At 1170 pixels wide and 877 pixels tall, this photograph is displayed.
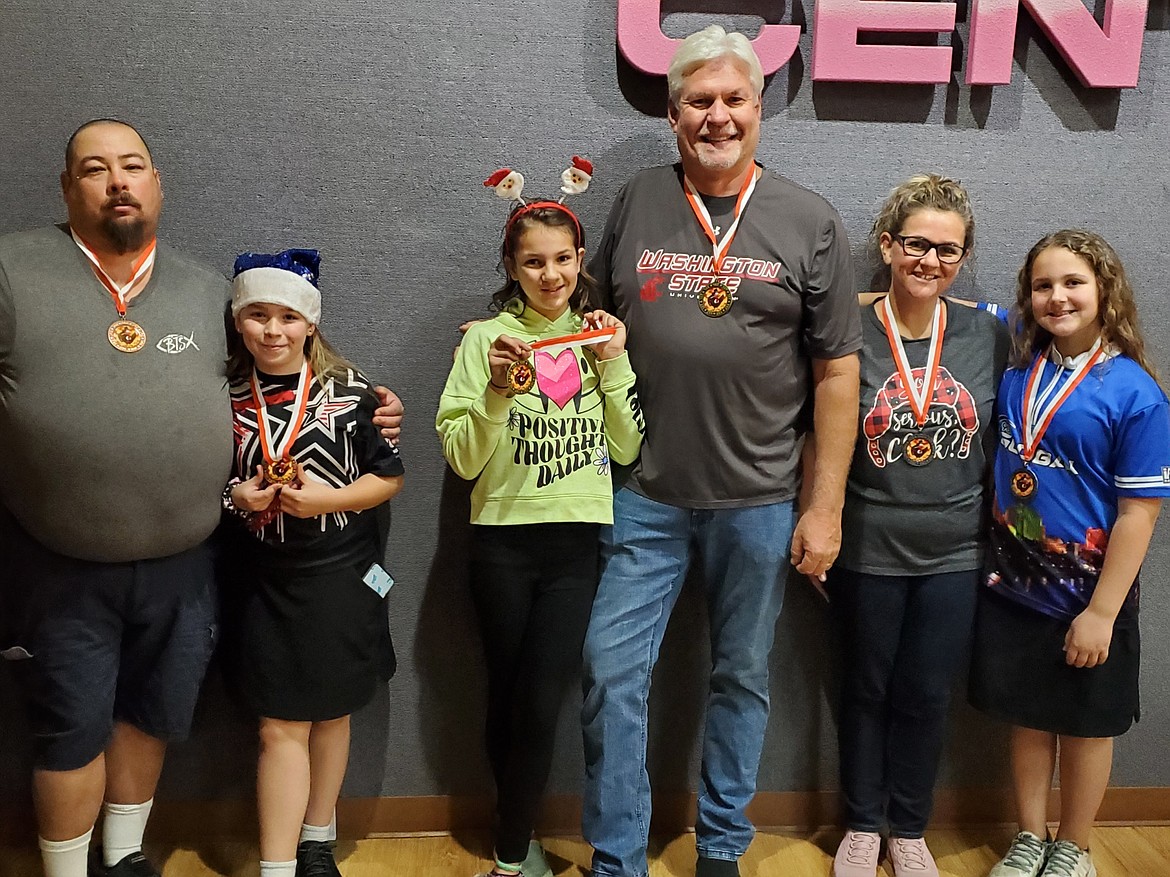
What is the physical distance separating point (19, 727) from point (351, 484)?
111 centimetres

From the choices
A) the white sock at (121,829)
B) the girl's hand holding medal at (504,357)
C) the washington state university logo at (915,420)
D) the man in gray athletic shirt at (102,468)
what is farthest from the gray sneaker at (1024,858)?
the white sock at (121,829)

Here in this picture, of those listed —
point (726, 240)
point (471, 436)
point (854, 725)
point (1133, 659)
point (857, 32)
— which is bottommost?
point (854, 725)

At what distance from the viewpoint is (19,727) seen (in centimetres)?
239

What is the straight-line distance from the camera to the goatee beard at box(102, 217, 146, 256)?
193 centimetres

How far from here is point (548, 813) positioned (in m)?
2.52

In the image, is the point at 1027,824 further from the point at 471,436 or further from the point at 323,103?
the point at 323,103

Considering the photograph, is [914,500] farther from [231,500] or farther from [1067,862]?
[231,500]

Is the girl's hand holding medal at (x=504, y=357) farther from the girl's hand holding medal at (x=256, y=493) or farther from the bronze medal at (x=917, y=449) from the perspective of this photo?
the bronze medal at (x=917, y=449)

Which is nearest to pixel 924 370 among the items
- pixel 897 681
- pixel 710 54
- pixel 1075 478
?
pixel 1075 478

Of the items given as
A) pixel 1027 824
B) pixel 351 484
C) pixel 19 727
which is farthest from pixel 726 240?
pixel 19 727

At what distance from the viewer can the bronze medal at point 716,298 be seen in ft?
6.72

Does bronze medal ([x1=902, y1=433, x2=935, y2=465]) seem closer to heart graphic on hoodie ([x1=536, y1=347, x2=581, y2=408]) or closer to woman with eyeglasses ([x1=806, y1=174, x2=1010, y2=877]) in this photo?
woman with eyeglasses ([x1=806, y1=174, x2=1010, y2=877])

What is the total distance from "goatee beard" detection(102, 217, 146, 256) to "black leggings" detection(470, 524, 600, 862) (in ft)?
2.98

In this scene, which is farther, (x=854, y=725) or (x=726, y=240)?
(x=854, y=725)
